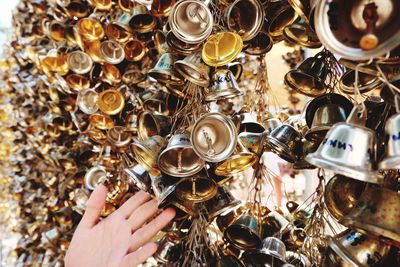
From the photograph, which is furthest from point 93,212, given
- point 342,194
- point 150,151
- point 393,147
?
point 393,147

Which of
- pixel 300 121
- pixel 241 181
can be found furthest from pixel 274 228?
pixel 241 181

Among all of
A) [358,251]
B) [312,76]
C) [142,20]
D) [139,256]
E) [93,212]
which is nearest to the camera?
[358,251]

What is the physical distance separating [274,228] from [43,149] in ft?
6.07

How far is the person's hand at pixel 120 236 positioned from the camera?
973 mm

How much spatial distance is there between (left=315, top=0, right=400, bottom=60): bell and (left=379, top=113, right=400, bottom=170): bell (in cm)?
11

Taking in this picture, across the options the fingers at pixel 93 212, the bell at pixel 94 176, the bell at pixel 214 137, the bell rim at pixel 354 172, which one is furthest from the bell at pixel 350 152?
the bell at pixel 94 176

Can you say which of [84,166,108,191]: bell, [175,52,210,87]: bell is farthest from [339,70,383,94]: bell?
[84,166,108,191]: bell

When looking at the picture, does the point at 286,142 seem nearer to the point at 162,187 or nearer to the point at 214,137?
the point at 214,137

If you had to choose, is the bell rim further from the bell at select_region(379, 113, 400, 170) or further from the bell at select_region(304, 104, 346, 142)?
the bell at select_region(304, 104, 346, 142)

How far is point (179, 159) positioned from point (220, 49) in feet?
0.89

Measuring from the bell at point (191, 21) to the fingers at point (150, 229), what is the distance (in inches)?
17.3

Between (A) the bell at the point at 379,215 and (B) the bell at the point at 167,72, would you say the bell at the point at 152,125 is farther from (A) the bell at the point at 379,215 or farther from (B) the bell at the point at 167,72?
(A) the bell at the point at 379,215

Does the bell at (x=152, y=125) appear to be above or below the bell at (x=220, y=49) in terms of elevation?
below

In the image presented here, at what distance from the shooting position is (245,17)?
88 centimetres
